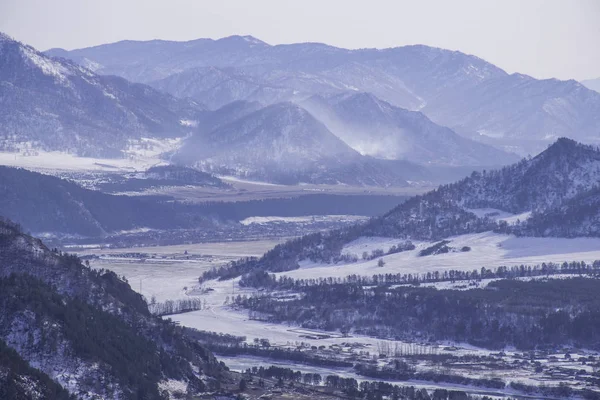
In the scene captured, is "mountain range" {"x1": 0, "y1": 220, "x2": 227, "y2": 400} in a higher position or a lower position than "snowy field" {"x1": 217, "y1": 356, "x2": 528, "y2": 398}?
higher

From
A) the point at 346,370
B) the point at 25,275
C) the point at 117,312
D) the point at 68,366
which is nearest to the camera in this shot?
the point at 68,366

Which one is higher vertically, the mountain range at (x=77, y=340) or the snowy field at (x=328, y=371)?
the mountain range at (x=77, y=340)

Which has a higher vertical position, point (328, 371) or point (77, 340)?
point (77, 340)

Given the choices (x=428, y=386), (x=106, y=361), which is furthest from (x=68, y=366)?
(x=428, y=386)

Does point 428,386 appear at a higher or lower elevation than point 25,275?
lower

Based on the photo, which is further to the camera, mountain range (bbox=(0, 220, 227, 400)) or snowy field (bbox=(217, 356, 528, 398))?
snowy field (bbox=(217, 356, 528, 398))

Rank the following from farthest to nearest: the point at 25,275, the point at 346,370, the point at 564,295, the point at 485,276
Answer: the point at 485,276, the point at 564,295, the point at 346,370, the point at 25,275

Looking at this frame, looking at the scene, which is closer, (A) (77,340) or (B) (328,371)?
(A) (77,340)

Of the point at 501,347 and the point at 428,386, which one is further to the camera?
the point at 501,347

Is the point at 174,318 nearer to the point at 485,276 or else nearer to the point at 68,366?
the point at 485,276

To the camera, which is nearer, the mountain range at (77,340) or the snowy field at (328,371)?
the mountain range at (77,340)
